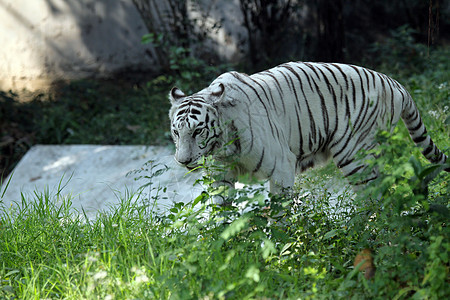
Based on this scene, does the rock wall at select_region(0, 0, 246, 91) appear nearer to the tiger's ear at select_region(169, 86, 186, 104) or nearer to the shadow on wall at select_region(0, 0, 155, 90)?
the shadow on wall at select_region(0, 0, 155, 90)

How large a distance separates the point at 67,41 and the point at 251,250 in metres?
5.99

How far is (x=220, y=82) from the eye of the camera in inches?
135

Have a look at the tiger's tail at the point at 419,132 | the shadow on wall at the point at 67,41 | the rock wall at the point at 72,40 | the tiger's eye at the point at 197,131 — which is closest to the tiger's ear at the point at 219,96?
the tiger's eye at the point at 197,131

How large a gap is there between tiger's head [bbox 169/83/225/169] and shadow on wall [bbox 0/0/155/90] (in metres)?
5.12

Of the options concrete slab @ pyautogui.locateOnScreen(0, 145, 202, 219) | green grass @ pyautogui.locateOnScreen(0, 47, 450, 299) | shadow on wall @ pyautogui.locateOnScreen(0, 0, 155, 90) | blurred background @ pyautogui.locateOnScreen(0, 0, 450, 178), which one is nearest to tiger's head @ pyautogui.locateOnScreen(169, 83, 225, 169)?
green grass @ pyautogui.locateOnScreen(0, 47, 450, 299)

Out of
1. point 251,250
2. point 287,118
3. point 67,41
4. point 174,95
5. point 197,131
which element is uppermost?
point 174,95

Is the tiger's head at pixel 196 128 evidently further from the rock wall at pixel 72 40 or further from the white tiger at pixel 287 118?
the rock wall at pixel 72 40

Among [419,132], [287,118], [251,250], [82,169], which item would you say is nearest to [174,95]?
[287,118]

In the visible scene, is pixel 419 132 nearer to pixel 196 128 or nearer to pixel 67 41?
pixel 196 128

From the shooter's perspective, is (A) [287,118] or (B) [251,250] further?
(A) [287,118]

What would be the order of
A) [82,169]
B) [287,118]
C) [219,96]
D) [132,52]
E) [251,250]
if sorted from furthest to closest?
1. [132,52]
2. [82,169]
3. [287,118]
4. [219,96]
5. [251,250]

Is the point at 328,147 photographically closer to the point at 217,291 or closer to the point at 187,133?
the point at 187,133

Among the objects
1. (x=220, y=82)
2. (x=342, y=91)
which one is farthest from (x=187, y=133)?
(x=342, y=91)

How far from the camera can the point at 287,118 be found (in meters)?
3.63
